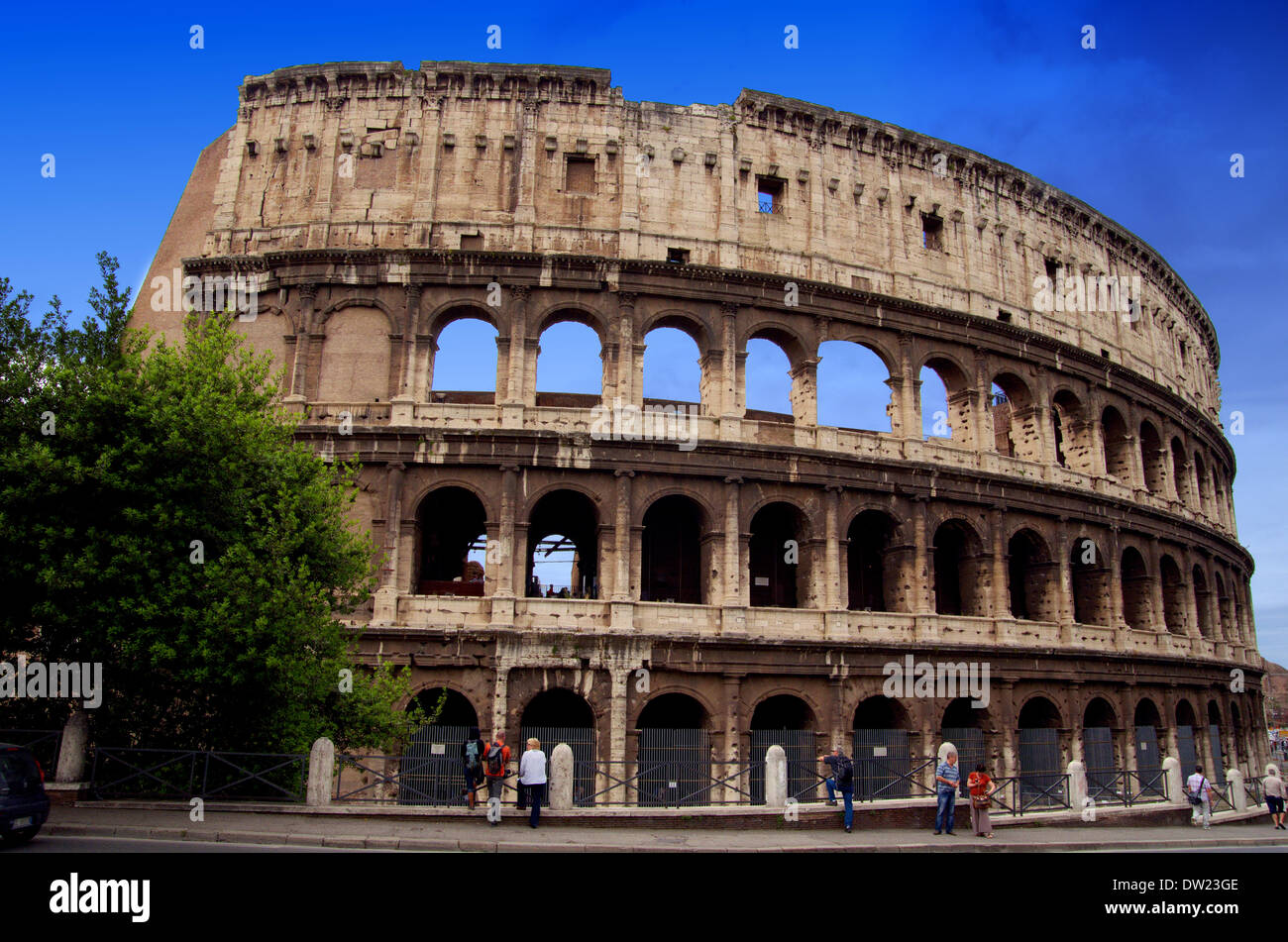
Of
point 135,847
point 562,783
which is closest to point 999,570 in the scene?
point 562,783

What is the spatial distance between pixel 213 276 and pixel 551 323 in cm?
896

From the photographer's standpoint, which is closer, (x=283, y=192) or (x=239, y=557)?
(x=239, y=557)

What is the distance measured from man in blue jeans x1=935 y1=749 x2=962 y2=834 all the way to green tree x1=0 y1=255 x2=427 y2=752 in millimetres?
9652

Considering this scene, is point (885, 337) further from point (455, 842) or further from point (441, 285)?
point (455, 842)

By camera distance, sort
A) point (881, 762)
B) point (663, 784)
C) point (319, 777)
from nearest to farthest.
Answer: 1. point (319, 777)
2. point (663, 784)
3. point (881, 762)

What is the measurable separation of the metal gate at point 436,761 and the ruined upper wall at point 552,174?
11929mm

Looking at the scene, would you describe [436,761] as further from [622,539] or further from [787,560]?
[787,560]

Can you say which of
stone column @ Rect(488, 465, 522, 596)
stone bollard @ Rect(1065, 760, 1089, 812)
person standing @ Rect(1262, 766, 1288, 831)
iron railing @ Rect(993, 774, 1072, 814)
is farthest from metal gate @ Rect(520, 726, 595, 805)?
person standing @ Rect(1262, 766, 1288, 831)

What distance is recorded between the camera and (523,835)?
508 inches

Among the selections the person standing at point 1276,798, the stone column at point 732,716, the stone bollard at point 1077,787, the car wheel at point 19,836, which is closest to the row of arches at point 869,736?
the stone column at point 732,716

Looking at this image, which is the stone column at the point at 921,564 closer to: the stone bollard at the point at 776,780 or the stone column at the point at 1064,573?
the stone column at the point at 1064,573

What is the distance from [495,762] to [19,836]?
634cm

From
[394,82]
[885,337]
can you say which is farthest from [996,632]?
[394,82]

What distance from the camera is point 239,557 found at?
14203 mm
